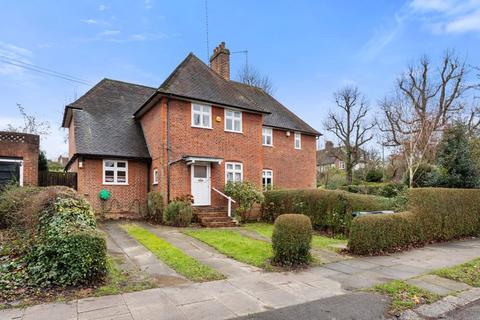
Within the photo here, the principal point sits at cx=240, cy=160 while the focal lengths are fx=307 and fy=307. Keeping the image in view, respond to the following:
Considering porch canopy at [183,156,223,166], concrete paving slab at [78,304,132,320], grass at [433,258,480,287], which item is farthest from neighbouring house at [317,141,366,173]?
concrete paving slab at [78,304,132,320]

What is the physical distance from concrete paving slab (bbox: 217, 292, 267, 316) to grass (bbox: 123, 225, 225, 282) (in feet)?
3.35

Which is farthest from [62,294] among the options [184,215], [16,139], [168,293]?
[16,139]

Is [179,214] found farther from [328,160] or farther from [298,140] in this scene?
[328,160]

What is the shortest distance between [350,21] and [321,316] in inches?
469

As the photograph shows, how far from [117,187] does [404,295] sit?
547 inches

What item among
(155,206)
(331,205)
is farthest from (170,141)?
(331,205)

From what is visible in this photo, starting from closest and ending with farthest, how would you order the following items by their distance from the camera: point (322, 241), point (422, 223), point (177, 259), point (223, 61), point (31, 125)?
point (177, 259), point (422, 223), point (322, 241), point (223, 61), point (31, 125)

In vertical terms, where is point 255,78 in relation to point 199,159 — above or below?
above

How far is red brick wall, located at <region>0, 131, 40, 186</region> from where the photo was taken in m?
13.2

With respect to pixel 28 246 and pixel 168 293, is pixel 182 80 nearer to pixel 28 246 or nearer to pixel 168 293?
pixel 28 246

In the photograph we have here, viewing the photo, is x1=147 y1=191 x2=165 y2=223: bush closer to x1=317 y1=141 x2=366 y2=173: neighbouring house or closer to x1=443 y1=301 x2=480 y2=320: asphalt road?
x1=443 y1=301 x2=480 y2=320: asphalt road

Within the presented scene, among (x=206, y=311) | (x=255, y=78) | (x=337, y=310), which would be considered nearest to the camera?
(x=206, y=311)

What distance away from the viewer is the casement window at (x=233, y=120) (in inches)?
650

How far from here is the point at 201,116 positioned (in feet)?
51.3
